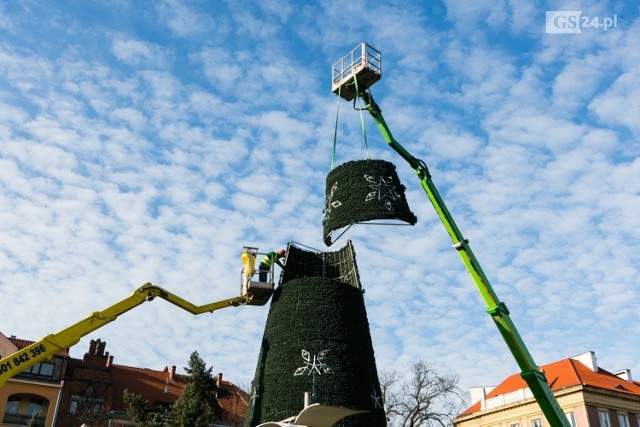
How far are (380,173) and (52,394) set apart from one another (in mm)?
34050

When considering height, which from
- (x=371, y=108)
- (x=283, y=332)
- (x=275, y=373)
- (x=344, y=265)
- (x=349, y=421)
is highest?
(x=371, y=108)

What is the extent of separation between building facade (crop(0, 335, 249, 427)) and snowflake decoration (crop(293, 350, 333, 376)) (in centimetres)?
2401

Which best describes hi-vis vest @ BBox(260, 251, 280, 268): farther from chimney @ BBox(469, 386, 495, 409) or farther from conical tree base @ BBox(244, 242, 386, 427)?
chimney @ BBox(469, 386, 495, 409)

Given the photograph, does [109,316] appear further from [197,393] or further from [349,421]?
[197,393]

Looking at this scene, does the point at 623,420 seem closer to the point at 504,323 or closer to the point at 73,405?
the point at 504,323

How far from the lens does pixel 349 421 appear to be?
18625 millimetres

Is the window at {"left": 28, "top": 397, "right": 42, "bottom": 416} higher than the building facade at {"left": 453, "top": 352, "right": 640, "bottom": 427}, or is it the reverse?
the building facade at {"left": 453, "top": 352, "right": 640, "bottom": 427}

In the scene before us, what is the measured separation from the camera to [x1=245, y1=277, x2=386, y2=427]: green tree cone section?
19.2 meters

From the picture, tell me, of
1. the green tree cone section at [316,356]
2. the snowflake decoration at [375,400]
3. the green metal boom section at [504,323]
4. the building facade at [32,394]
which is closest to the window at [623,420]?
the green metal boom section at [504,323]

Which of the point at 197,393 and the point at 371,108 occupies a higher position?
the point at 371,108

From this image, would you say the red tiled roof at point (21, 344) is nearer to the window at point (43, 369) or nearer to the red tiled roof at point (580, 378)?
the window at point (43, 369)

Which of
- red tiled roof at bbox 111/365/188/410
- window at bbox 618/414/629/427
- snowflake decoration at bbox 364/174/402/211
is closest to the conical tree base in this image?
snowflake decoration at bbox 364/174/402/211

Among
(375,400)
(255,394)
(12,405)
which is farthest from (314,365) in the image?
(12,405)

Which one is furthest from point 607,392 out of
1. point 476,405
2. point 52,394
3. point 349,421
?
point 52,394
